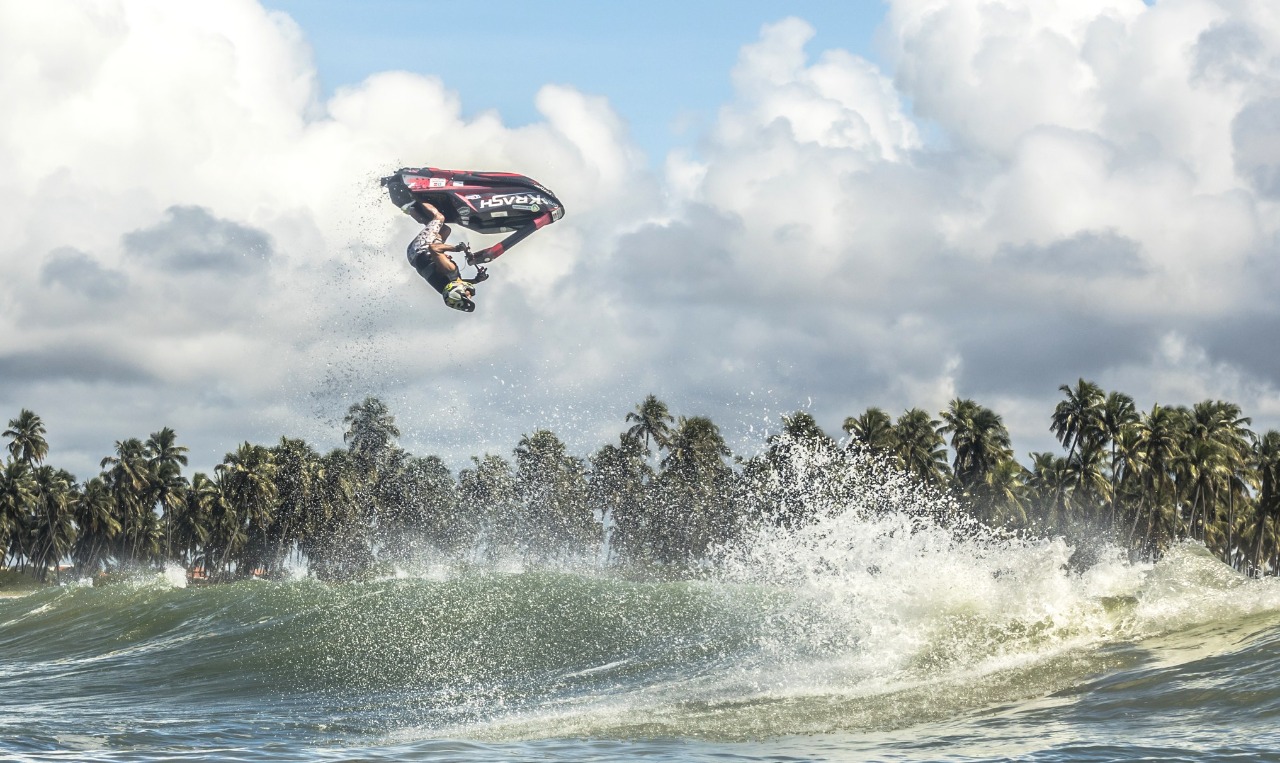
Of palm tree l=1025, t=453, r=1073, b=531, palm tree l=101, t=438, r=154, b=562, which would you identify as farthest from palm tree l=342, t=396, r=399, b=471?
palm tree l=1025, t=453, r=1073, b=531

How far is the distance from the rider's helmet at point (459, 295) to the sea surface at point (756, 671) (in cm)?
747

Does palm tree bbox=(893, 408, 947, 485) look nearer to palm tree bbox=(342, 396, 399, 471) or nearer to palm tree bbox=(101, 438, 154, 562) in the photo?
palm tree bbox=(342, 396, 399, 471)

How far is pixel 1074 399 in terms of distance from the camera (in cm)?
7175

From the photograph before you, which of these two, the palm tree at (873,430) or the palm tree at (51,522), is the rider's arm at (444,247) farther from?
the palm tree at (51,522)

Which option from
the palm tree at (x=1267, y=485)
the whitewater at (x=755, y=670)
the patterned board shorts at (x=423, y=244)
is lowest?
the whitewater at (x=755, y=670)

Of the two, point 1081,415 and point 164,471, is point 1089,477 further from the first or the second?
point 164,471

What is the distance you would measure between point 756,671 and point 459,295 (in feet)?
35.8

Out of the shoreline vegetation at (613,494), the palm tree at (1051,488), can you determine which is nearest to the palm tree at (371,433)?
the shoreline vegetation at (613,494)

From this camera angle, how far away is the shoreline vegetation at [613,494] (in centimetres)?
7150

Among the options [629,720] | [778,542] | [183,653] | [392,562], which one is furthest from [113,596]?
[392,562]

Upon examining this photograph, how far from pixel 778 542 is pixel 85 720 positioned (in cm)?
1335

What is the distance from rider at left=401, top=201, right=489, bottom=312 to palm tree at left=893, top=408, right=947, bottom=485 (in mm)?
57337

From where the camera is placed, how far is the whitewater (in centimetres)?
1382

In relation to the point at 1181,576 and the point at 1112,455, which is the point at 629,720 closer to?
the point at 1181,576
